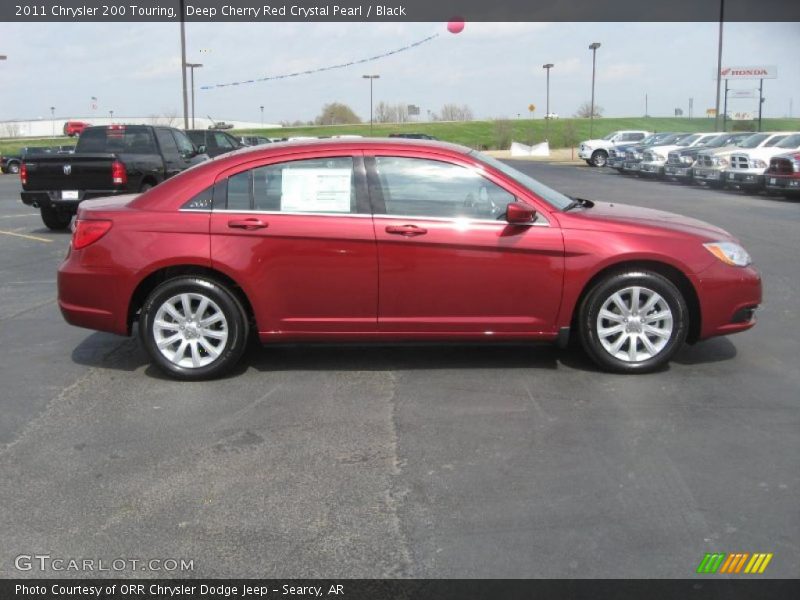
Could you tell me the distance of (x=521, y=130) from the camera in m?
93.0

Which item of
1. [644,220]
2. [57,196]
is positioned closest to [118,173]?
[57,196]

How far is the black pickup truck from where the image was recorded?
1380 cm

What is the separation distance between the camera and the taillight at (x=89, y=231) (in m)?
5.85

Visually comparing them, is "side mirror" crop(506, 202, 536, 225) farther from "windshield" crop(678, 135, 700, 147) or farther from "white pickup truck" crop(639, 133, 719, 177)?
"windshield" crop(678, 135, 700, 147)

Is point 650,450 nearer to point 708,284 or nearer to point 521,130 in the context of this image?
point 708,284

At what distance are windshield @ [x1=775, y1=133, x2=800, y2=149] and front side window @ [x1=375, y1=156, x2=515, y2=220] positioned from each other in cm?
2103

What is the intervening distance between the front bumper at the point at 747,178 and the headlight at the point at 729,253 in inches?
734

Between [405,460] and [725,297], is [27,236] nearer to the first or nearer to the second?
[405,460]

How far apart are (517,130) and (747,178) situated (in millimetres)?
69536

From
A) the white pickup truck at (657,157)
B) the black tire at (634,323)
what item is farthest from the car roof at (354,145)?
the white pickup truck at (657,157)

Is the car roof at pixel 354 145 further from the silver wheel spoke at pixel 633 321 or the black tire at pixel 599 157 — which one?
the black tire at pixel 599 157

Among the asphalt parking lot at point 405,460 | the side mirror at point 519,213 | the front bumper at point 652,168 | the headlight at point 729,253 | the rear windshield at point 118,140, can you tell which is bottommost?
the asphalt parking lot at point 405,460

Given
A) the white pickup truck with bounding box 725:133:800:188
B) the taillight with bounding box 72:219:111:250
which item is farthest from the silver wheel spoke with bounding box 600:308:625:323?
the white pickup truck with bounding box 725:133:800:188
